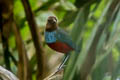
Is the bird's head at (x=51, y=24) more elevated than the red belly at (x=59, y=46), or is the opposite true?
the bird's head at (x=51, y=24)

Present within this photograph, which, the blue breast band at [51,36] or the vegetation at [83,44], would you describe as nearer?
the blue breast band at [51,36]

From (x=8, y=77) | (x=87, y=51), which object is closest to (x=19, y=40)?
(x=87, y=51)

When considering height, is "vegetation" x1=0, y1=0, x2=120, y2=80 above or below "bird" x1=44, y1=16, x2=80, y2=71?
below

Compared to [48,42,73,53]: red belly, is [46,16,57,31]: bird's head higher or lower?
higher

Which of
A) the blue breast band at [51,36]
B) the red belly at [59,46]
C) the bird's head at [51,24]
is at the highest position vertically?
the bird's head at [51,24]

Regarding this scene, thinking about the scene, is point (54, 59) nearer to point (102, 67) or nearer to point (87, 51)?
point (87, 51)

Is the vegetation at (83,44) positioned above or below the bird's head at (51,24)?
below

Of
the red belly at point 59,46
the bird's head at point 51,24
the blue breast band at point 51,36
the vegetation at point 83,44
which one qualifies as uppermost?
the bird's head at point 51,24

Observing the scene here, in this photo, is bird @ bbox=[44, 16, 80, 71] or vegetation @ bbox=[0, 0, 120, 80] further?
vegetation @ bbox=[0, 0, 120, 80]

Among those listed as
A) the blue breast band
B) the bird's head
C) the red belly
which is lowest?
the red belly

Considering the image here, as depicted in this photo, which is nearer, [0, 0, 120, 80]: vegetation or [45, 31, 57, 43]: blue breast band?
[45, 31, 57, 43]: blue breast band

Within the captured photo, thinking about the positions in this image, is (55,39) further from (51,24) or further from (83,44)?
(83,44)

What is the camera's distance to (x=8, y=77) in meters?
0.46

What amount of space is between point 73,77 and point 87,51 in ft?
0.39
